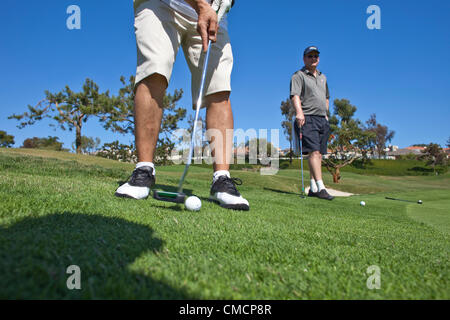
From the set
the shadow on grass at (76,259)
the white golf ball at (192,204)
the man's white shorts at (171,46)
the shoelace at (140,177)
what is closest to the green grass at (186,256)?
the shadow on grass at (76,259)

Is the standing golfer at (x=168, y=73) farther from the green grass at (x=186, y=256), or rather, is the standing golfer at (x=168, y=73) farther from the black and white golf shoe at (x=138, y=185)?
the green grass at (x=186, y=256)

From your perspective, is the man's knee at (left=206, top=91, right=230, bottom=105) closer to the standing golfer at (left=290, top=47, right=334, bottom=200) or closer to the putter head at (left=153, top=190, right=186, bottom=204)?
the putter head at (left=153, top=190, right=186, bottom=204)

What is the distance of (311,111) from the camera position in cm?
580

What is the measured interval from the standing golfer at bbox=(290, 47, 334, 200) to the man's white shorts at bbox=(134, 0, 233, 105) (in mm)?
3016

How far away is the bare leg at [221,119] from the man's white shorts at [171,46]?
83 mm

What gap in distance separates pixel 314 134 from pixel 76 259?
5233 mm

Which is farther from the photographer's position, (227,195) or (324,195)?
Answer: (324,195)

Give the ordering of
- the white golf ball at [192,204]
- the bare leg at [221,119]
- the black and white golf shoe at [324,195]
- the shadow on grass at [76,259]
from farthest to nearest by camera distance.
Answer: the black and white golf shoe at [324,195], the bare leg at [221,119], the white golf ball at [192,204], the shadow on grass at [76,259]

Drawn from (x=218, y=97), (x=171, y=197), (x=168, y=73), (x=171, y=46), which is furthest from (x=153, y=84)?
(x=171, y=197)

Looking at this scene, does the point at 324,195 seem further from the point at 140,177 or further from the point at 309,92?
the point at 140,177

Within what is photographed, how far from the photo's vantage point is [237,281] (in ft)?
3.17

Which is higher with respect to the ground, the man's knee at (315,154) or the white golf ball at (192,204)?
the man's knee at (315,154)

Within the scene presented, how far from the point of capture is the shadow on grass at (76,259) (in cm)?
79
